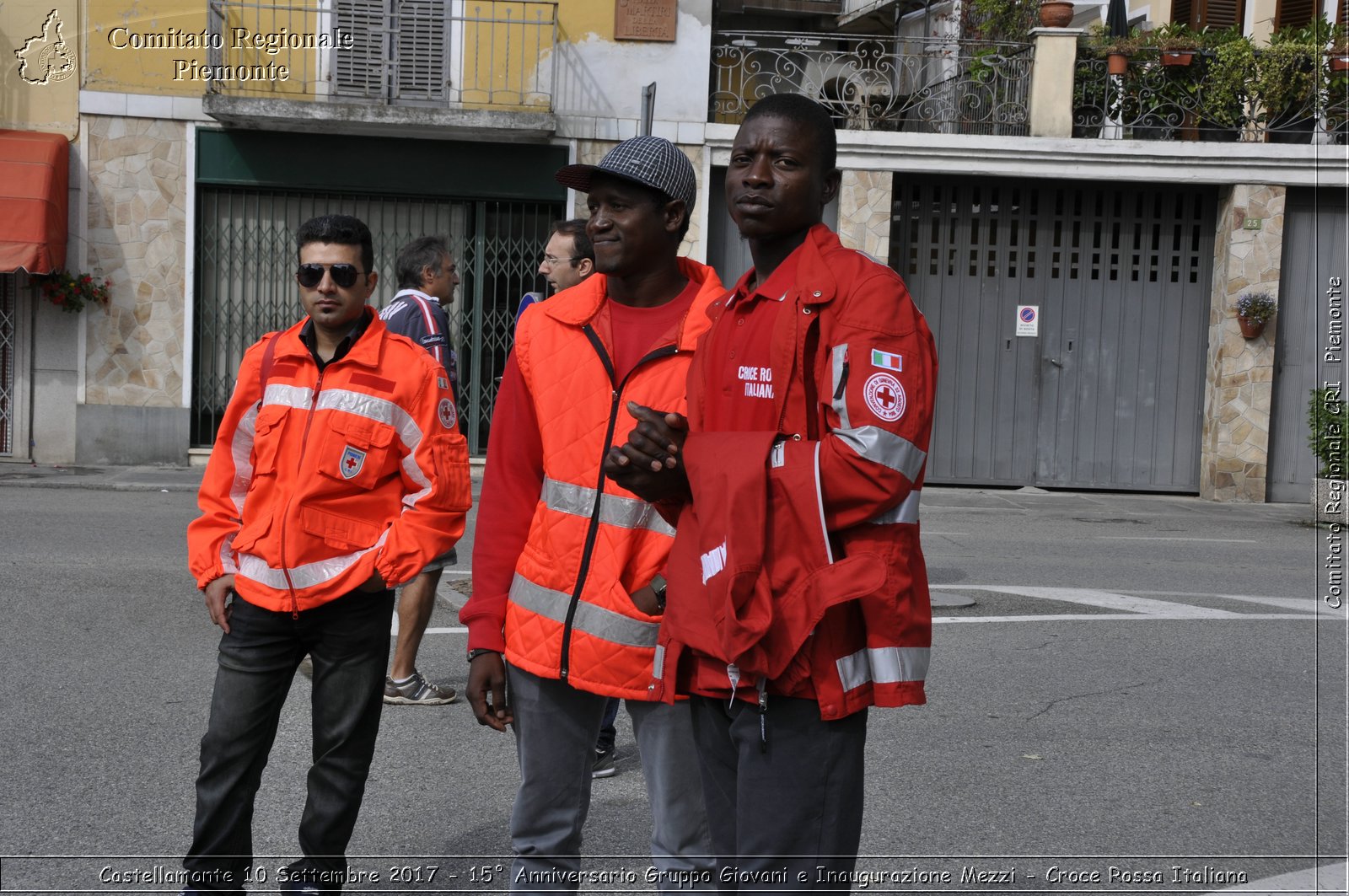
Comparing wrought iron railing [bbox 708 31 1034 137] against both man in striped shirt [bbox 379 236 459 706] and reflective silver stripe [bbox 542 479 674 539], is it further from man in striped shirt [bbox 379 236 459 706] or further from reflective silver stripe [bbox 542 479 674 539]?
reflective silver stripe [bbox 542 479 674 539]

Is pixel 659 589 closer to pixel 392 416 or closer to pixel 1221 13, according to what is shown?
pixel 392 416

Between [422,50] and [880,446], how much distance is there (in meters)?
15.1

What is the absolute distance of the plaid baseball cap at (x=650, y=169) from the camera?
3.18 m

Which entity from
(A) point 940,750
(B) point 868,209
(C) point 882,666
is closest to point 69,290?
(B) point 868,209

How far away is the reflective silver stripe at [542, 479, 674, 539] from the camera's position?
10.5 ft

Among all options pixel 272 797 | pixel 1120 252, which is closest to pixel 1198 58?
pixel 1120 252

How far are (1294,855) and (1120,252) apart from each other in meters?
13.3

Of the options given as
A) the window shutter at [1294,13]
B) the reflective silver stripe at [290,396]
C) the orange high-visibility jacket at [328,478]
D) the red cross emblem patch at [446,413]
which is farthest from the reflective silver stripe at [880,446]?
the window shutter at [1294,13]

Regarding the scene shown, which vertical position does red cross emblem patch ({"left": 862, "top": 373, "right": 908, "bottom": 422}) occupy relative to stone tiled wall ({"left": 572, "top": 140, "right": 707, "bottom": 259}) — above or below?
below

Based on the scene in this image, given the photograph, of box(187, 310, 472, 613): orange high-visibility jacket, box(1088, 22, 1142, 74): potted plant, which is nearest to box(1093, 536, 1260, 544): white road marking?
box(1088, 22, 1142, 74): potted plant

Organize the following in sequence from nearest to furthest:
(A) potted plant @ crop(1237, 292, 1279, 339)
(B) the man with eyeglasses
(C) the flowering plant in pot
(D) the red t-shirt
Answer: (D) the red t-shirt < (B) the man with eyeglasses < (C) the flowering plant in pot < (A) potted plant @ crop(1237, 292, 1279, 339)

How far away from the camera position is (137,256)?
1605cm

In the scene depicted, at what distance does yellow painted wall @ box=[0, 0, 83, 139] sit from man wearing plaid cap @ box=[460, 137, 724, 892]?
47.6ft

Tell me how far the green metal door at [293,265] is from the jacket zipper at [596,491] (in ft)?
43.4
